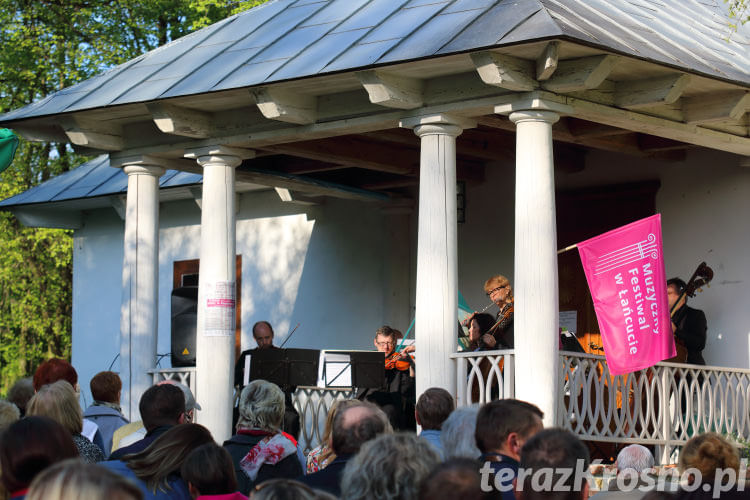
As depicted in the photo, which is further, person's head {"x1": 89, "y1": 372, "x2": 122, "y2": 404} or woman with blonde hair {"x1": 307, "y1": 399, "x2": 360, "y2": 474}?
person's head {"x1": 89, "y1": 372, "x2": 122, "y2": 404}

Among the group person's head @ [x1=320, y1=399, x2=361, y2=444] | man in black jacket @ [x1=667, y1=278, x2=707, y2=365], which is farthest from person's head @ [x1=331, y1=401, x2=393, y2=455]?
man in black jacket @ [x1=667, y1=278, x2=707, y2=365]

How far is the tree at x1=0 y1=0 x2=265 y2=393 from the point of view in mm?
26156

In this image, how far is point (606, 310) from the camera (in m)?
10.1

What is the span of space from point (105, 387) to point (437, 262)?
10.7 feet

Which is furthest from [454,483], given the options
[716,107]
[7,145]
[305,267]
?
→ [305,267]

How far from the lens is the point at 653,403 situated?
11.4 metres

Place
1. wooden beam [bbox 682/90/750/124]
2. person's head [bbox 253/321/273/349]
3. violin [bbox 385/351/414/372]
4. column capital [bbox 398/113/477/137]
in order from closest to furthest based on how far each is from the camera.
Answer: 1. column capital [bbox 398/113/477/137]
2. wooden beam [bbox 682/90/750/124]
3. violin [bbox 385/351/414/372]
4. person's head [bbox 253/321/273/349]

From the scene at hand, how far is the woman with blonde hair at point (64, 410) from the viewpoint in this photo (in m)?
6.34

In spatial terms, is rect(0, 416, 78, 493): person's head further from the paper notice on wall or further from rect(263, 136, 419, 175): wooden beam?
rect(263, 136, 419, 175): wooden beam

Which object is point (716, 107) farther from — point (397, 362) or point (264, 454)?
point (264, 454)

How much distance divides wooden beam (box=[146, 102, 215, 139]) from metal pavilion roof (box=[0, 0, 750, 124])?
196 mm

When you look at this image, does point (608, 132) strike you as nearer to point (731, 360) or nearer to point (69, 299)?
point (731, 360)

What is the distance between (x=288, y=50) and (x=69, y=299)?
19420 mm

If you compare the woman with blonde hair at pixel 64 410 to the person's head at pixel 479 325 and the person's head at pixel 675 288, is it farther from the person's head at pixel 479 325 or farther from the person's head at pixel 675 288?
the person's head at pixel 675 288
